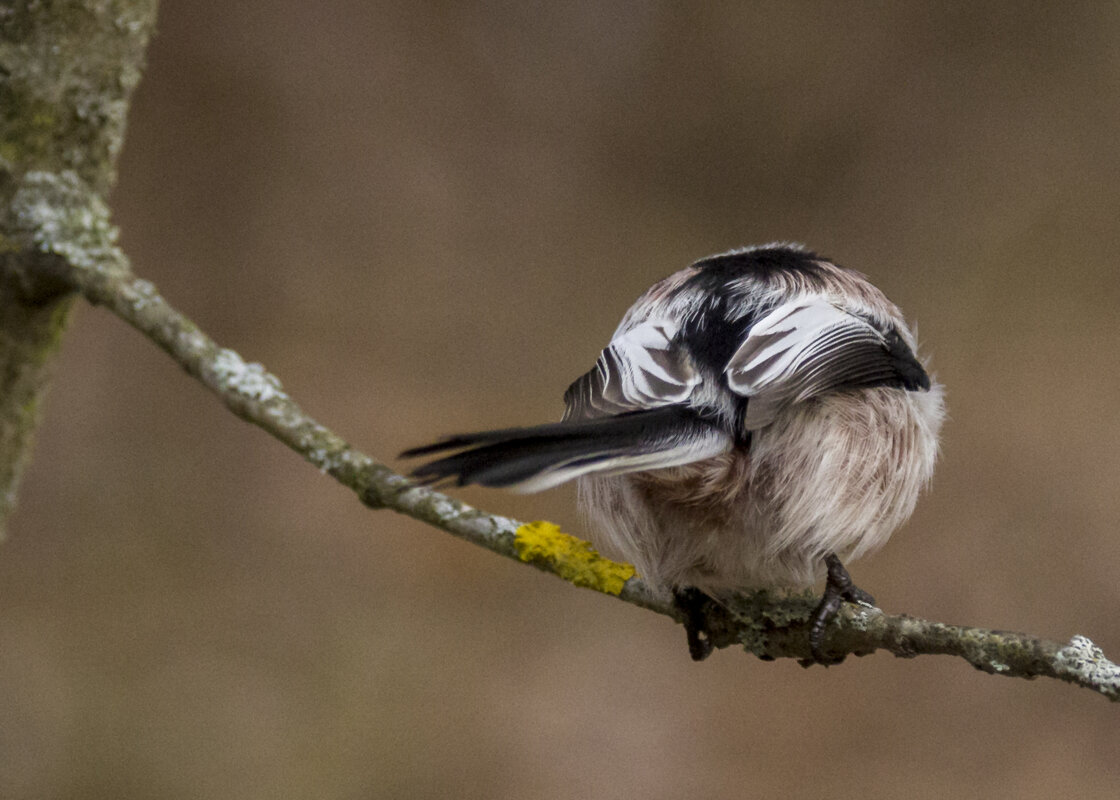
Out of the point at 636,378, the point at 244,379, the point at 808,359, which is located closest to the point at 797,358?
the point at 808,359

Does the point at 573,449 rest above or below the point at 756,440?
below

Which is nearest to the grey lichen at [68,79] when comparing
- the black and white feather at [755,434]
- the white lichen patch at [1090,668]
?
the black and white feather at [755,434]

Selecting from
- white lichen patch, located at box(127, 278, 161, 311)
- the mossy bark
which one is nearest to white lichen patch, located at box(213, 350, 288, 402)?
white lichen patch, located at box(127, 278, 161, 311)

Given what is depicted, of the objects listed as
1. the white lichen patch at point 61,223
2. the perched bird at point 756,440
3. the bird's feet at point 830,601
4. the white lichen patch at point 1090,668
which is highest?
the white lichen patch at point 61,223

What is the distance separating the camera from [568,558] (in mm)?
1020

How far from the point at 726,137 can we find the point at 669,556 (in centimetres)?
222

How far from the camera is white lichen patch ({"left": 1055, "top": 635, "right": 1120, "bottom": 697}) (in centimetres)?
75

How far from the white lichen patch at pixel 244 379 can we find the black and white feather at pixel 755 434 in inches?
12.0

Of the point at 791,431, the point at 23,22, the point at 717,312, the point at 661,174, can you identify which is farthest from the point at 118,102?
the point at 661,174

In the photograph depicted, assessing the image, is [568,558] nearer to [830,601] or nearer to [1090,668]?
[830,601]

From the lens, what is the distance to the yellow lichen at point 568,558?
0.99m

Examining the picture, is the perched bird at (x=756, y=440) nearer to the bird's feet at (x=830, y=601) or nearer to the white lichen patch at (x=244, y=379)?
the bird's feet at (x=830, y=601)

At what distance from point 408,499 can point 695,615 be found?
40 centimetres

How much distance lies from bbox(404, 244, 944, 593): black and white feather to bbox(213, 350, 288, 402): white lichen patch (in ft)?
1.00
